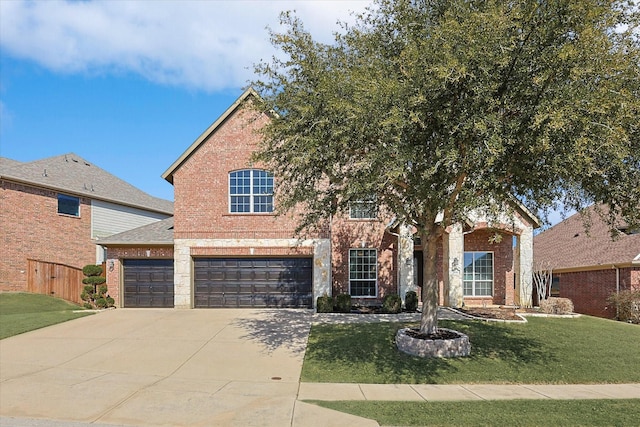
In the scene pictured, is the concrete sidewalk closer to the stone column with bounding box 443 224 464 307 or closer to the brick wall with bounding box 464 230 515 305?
the stone column with bounding box 443 224 464 307

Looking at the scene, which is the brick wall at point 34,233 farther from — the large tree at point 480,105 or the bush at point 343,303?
the large tree at point 480,105

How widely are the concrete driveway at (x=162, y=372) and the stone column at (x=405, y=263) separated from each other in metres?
4.62

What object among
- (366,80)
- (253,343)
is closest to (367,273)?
(253,343)

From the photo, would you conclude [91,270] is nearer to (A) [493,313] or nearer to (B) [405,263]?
(B) [405,263]

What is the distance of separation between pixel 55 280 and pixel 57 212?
4.10m

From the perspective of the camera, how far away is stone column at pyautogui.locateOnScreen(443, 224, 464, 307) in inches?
762

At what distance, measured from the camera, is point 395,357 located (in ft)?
36.8

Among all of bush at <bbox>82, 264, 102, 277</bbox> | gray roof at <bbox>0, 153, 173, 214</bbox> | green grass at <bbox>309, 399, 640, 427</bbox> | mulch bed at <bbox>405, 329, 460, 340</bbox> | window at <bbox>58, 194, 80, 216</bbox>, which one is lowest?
green grass at <bbox>309, 399, 640, 427</bbox>

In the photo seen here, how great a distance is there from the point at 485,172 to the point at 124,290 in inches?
678

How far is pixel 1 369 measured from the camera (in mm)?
10188

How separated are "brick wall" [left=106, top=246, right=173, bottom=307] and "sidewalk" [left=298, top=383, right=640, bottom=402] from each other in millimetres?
12758

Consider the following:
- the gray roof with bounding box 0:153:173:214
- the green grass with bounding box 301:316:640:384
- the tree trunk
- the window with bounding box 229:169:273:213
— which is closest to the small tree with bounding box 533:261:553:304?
the green grass with bounding box 301:316:640:384

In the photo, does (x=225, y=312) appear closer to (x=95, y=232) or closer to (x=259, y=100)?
(x=259, y=100)

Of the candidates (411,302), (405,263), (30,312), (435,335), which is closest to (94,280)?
(30,312)
